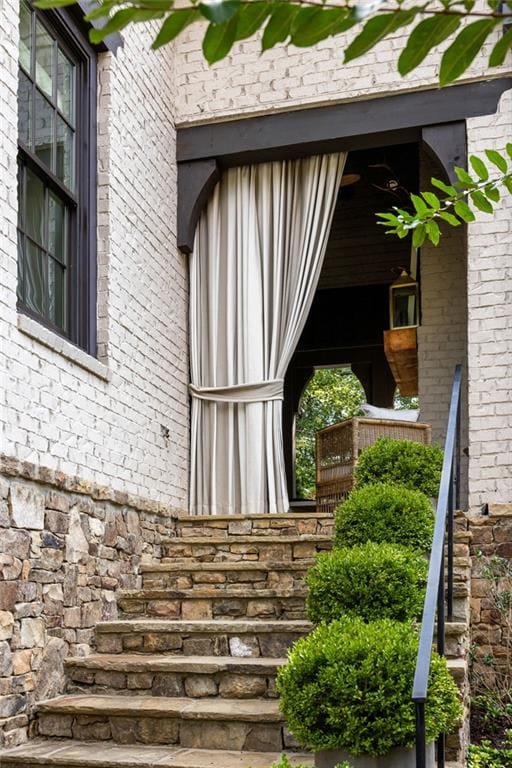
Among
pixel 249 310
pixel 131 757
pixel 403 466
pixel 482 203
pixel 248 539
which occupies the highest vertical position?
pixel 249 310

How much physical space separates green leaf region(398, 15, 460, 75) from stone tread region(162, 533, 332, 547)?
13.9ft

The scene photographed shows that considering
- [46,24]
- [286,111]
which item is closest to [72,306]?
[46,24]

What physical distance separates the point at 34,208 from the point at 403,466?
7.47 ft

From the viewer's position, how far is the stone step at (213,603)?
4289 millimetres

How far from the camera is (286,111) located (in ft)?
19.6

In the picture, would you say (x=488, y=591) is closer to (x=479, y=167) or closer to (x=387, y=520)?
(x=387, y=520)

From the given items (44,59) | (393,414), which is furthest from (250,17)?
(393,414)

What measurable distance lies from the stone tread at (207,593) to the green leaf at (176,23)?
3658 mm

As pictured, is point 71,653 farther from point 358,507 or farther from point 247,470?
point 247,470

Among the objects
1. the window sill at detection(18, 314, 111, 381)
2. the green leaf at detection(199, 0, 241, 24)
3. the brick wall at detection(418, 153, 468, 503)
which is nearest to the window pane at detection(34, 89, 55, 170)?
the window sill at detection(18, 314, 111, 381)

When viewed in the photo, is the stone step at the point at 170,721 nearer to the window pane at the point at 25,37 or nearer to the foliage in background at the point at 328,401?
the window pane at the point at 25,37

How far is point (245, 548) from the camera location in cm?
514

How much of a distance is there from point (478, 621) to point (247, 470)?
1.73 m

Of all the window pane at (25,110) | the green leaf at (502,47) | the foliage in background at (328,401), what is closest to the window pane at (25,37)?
the window pane at (25,110)
